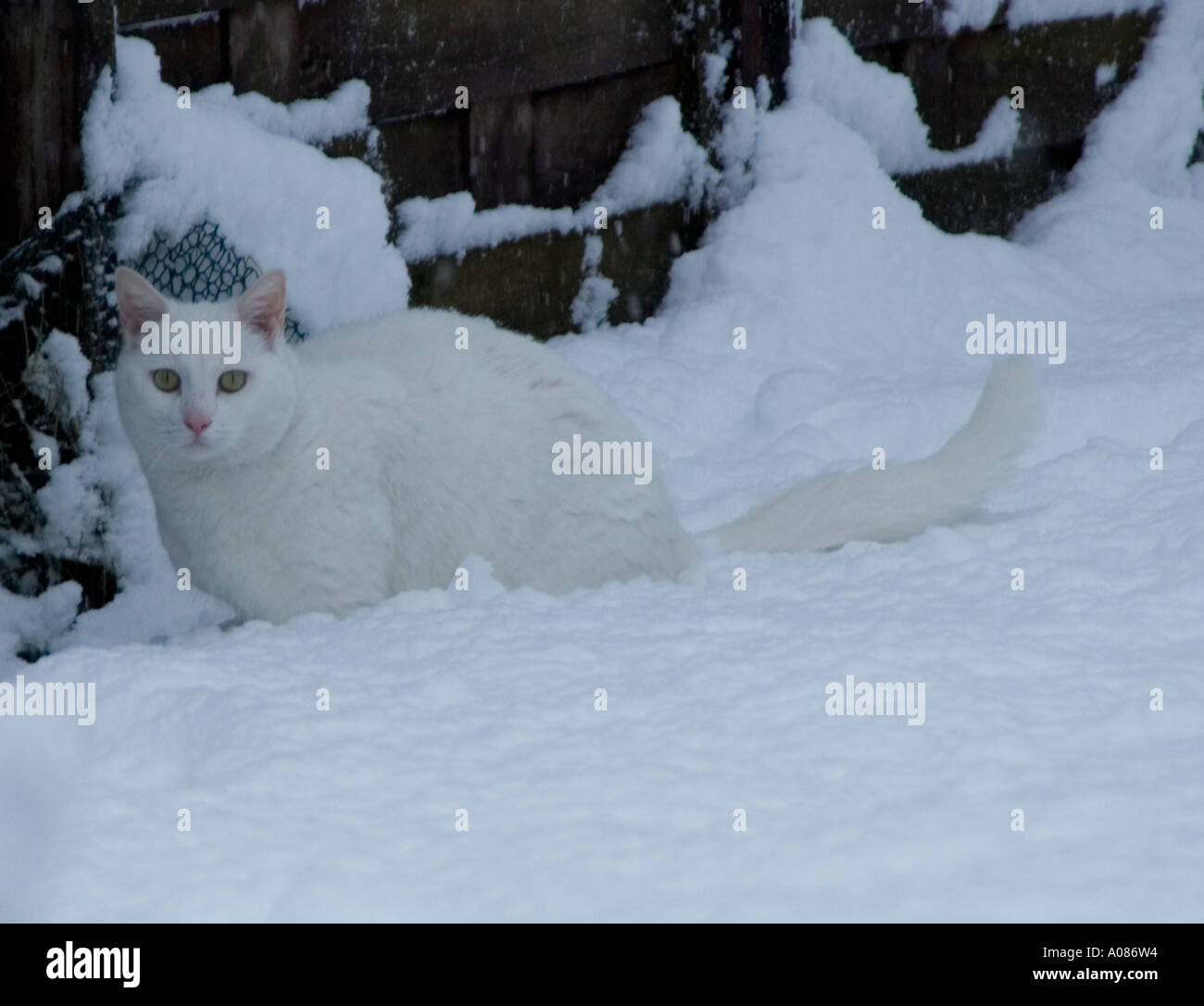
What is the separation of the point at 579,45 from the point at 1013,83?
→ 214 cm

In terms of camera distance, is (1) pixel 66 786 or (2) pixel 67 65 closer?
(1) pixel 66 786

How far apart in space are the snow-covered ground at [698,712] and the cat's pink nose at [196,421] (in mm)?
434

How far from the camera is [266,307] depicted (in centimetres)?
338

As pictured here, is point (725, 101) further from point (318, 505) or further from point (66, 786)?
point (66, 786)

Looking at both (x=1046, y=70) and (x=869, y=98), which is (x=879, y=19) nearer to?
(x=869, y=98)

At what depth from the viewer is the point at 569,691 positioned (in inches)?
108

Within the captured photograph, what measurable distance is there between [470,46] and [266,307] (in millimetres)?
1941

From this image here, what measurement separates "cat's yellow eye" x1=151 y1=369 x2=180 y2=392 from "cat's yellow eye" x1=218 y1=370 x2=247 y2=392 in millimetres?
91

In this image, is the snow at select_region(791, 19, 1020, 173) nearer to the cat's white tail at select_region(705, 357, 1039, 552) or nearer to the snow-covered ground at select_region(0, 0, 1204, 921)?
the snow-covered ground at select_region(0, 0, 1204, 921)

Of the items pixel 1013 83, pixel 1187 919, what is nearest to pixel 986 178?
pixel 1013 83

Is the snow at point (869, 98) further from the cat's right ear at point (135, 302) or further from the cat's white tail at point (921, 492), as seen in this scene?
the cat's right ear at point (135, 302)

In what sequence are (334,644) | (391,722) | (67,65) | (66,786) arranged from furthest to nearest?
(67,65) < (334,644) < (391,722) < (66,786)
